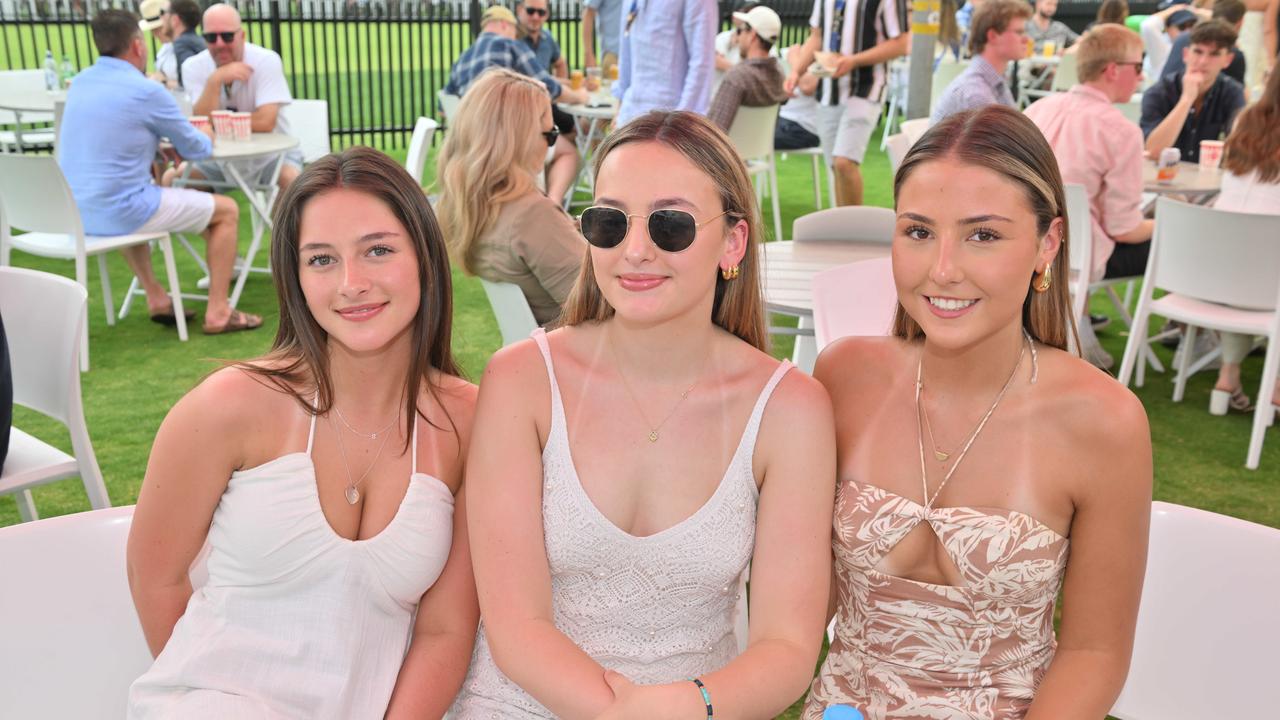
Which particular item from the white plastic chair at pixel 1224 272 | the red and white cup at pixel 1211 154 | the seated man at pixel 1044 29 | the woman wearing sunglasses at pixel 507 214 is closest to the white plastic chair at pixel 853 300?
the woman wearing sunglasses at pixel 507 214

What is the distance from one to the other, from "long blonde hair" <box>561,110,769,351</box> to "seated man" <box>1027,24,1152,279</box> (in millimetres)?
3609

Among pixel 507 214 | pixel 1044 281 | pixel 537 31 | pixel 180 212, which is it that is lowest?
pixel 180 212

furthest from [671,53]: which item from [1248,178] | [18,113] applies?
[18,113]

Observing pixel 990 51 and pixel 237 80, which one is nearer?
pixel 990 51

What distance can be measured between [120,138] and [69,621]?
4.62 m

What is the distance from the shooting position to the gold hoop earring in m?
1.87

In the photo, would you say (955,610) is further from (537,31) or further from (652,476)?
(537,31)

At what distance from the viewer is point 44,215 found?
18.5 feet

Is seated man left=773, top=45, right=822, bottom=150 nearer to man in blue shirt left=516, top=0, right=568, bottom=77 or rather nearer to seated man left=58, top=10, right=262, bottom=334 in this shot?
man in blue shirt left=516, top=0, right=568, bottom=77

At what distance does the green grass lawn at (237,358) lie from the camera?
173 inches

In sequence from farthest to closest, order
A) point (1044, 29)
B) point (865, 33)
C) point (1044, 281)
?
point (1044, 29) < point (865, 33) < point (1044, 281)

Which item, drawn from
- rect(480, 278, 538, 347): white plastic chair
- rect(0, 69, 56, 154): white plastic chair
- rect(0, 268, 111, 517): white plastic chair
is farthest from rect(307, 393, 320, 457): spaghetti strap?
rect(0, 69, 56, 154): white plastic chair

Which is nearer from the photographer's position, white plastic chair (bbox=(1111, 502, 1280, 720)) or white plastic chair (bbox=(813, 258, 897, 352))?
white plastic chair (bbox=(1111, 502, 1280, 720))

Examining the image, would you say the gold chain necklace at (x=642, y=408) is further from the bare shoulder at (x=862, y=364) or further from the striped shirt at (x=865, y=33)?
the striped shirt at (x=865, y=33)
